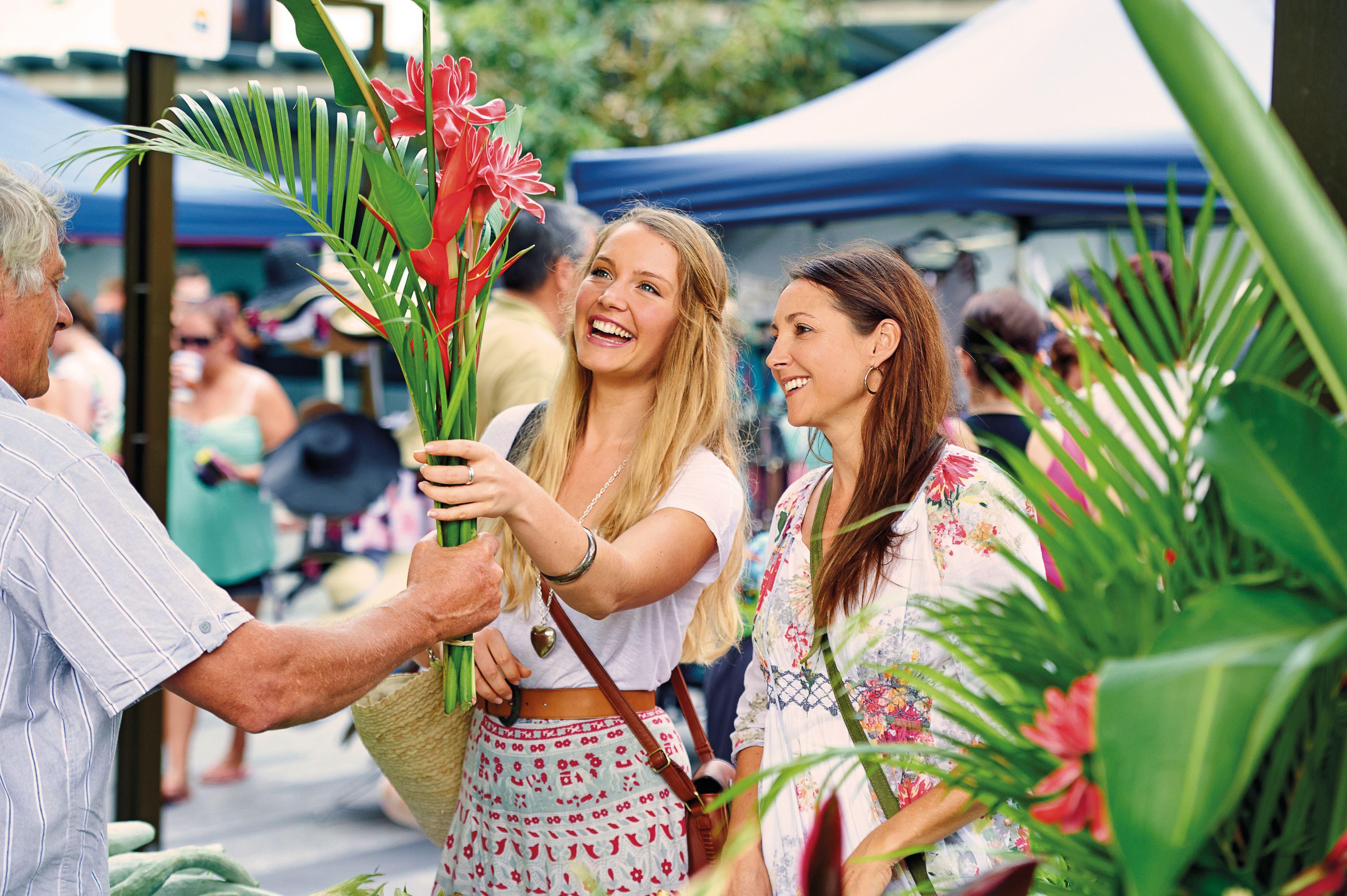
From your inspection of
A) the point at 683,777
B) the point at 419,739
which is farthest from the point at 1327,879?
Answer: the point at 419,739

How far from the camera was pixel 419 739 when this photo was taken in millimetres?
1816

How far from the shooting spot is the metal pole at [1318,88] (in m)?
1.09

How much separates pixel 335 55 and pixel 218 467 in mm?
3686

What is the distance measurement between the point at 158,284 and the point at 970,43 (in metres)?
3.76

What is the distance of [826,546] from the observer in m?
1.64

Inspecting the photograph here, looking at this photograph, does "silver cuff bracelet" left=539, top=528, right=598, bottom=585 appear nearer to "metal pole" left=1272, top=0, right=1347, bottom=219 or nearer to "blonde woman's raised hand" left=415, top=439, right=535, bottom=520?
"blonde woman's raised hand" left=415, top=439, right=535, bottom=520

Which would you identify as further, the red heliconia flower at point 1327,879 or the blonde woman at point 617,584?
the blonde woman at point 617,584

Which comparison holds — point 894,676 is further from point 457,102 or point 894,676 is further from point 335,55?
point 335,55

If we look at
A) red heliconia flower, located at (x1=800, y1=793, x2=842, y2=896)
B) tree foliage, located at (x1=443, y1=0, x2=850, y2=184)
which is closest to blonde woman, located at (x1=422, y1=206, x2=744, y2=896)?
red heliconia flower, located at (x1=800, y1=793, x2=842, y2=896)

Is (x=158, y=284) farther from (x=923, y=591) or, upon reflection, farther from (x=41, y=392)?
(x=923, y=591)

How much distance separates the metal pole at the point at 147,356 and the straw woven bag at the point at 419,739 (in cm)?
96

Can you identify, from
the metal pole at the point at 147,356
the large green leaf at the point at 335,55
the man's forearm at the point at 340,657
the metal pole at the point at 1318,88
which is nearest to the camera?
the metal pole at the point at 1318,88

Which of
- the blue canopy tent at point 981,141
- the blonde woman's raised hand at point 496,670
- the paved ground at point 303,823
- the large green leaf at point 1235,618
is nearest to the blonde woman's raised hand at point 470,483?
the blonde woman's raised hand at point 496,670

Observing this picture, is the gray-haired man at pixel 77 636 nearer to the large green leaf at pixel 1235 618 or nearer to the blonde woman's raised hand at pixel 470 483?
the blonde woman's raised hand at pixel 470 483
